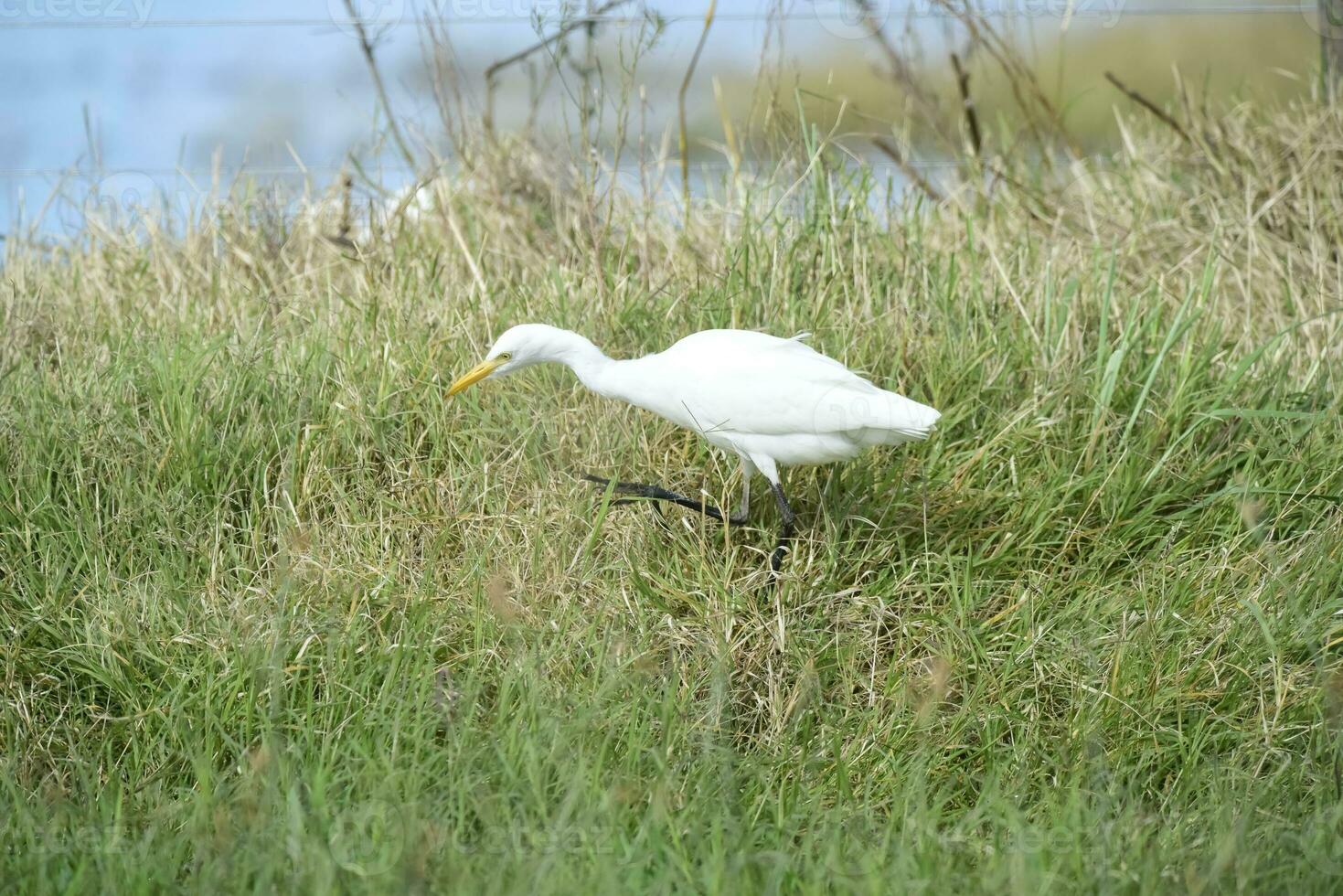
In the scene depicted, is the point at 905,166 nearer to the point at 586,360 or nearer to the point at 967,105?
the point at 967,105

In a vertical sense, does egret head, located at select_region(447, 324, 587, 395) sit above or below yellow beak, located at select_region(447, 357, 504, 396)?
above

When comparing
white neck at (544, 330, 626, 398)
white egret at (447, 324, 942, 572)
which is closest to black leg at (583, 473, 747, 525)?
white egret at (447, 324, 942, 572)

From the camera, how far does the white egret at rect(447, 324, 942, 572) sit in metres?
2.84

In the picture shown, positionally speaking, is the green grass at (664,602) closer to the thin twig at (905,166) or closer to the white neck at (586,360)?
the white neck at (586,360)

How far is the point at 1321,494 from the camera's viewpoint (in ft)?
10.9

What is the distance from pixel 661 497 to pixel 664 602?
267 mm

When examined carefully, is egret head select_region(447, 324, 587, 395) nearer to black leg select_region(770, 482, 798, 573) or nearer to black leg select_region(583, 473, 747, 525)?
black leg select_region(583, 473, 747, 525)

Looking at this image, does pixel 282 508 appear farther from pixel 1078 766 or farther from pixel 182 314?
pixel 1078 766

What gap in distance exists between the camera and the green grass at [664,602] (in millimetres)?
2295

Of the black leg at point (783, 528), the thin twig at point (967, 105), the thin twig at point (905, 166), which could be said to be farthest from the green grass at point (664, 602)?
the thin twig at point (967, 105)

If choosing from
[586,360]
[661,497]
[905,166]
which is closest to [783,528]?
[661,497]

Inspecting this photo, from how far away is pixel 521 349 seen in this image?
A: 2992 millimetres

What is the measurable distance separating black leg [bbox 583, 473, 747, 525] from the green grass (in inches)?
2.9

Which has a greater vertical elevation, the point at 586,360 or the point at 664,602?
the point at 586,360
